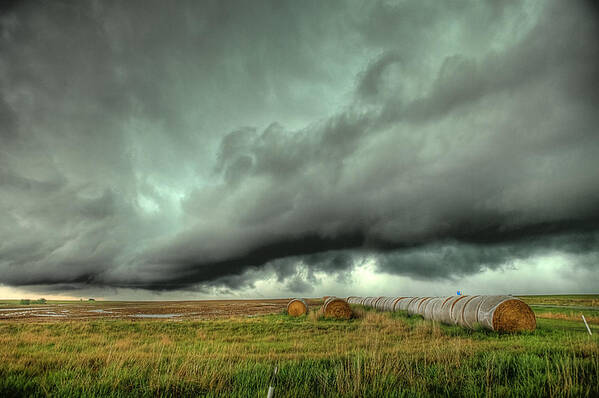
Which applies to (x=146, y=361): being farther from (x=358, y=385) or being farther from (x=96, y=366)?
(x=358, y=385)

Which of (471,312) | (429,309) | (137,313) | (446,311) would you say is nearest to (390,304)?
(429,309)

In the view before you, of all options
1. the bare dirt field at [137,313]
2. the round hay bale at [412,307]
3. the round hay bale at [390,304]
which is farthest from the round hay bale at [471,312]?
the bare dirt field at [137,313]

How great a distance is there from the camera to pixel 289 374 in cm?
707

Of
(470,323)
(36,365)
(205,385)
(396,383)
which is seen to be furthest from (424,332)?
(36,365)

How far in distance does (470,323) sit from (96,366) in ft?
53.7

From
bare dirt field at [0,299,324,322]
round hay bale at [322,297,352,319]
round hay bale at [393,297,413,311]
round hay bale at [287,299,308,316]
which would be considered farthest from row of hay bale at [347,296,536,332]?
bare dirt field at [0,299,324,322]

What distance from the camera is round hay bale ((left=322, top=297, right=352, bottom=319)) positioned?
24750mm

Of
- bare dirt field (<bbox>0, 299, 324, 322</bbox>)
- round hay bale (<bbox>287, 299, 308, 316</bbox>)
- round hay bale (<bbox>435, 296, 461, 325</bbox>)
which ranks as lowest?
bare dirt field (<bbox>0, 299, 324, 322</bbox>)

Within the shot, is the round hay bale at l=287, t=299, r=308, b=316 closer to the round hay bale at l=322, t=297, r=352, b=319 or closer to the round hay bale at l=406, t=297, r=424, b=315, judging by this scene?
the round hay bale at l=322, t=297, r=352, b=319

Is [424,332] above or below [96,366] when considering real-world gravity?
below

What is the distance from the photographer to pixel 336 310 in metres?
24.9

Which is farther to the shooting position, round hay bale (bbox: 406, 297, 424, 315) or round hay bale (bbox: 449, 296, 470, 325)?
round hay bale (bbox: 406, 297, 424, 315)

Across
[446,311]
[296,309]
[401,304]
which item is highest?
[446,311]

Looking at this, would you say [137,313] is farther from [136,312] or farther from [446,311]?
[446,311]
